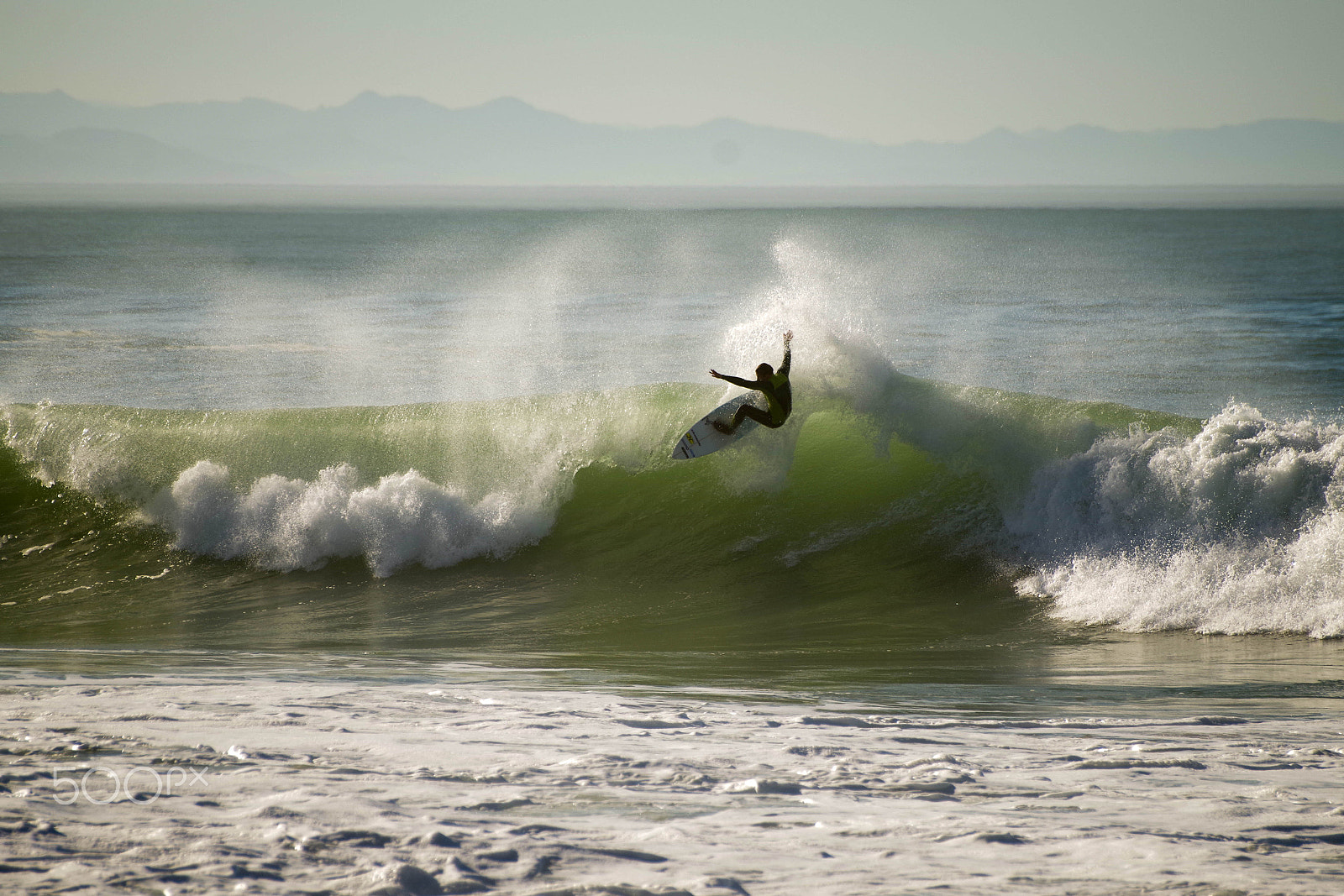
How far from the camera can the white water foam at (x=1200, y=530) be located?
7.95m

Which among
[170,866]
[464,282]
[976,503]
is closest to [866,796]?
[170,866]

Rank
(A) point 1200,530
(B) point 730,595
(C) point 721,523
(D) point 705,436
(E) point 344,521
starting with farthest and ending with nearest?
(D) point 705,436, (E) point 344,521, (C) point 721,523, (B) point 730,595, (A) point 1200,530

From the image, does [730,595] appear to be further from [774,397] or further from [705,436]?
[705,436]

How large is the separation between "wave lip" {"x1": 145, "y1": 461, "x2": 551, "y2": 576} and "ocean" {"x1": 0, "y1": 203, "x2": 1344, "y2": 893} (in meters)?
0.05

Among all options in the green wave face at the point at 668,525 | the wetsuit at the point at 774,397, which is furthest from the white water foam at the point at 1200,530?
the wetsuit at the point at 774,397

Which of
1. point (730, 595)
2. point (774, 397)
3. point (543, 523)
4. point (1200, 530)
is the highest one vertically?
point (774, 397)

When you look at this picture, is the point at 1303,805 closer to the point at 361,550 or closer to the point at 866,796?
the point at 866,796

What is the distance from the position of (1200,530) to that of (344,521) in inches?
350

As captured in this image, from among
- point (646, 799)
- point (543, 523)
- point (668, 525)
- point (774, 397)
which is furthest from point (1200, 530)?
point (646, 799)

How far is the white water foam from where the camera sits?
795 centimetres

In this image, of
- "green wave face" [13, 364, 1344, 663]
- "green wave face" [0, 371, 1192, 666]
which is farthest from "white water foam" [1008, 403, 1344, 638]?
"green wave face" [0, 371, 1192, 666]

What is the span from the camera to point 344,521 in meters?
11.5

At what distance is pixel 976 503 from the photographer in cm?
1068

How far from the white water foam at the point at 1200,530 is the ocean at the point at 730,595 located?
0.12 feet
